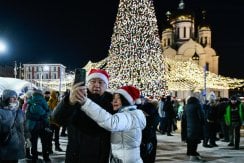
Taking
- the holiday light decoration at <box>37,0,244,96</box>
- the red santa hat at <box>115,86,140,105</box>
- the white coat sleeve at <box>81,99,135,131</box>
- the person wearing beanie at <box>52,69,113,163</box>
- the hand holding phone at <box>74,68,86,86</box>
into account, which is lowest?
the person wearing beanie at <box>52,69,113,163</box>

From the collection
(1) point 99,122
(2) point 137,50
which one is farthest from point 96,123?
(2) point 137,50

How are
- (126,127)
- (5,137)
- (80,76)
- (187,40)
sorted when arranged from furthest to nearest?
(187,40) → (5,137) → (126,127) → (80,76)

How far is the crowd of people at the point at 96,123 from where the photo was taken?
111 inches

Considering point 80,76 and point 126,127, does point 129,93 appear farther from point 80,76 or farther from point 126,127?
point 80,76

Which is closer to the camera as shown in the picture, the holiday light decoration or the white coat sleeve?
the white coat sleeve

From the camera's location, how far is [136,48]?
27.3m

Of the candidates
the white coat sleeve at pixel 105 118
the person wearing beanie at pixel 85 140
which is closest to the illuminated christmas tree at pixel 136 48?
the person wearing beanie at pixel 85 140

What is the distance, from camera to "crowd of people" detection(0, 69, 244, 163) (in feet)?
9.21

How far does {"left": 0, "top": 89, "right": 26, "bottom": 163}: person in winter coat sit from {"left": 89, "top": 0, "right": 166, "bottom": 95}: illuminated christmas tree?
21.6 meters

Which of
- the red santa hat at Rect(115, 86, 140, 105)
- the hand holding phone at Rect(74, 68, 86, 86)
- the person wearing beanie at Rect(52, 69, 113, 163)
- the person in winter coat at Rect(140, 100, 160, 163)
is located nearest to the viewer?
the hand holding phone at Rect(74, 68, 86, 86)

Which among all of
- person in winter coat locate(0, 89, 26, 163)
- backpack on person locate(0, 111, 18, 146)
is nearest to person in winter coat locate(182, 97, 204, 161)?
person in winter coat locate(0, 89, 26, 163)

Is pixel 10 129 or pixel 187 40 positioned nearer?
pixel 10 129

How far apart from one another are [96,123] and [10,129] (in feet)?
10.1

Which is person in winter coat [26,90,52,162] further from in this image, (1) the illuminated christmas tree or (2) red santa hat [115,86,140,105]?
(1) the illuminated christmas tree
